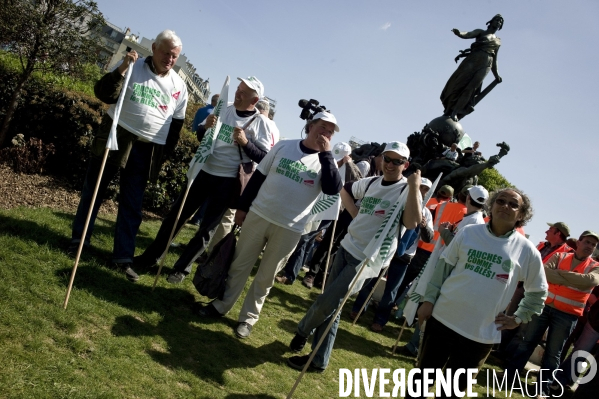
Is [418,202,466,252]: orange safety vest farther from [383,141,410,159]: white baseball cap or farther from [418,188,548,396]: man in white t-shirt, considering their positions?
[418,188,548,396]: man in white t-shirt

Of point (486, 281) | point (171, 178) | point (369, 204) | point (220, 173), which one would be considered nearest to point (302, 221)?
point (369, 204)

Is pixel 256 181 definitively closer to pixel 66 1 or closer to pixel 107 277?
pixel 107 277

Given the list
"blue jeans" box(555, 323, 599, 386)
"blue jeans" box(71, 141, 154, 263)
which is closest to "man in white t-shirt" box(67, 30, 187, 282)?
"blue jeans" box(71, 141, 154, 263)

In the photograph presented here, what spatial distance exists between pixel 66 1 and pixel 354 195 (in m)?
5.70

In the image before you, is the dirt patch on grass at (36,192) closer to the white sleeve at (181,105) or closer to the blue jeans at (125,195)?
the blue jeans at (125,195)

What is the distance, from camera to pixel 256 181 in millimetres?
5098

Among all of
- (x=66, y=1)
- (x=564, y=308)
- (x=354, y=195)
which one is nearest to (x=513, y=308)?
(x=564, y=308)

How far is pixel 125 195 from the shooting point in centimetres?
532

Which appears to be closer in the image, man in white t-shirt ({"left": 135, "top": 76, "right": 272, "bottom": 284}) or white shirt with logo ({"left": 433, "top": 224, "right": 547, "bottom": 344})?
white shirt with logo ({"left": 433, "top": 224, "right": 547, "bottom": 344})

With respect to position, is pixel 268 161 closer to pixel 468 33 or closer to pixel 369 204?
pixel 369 204

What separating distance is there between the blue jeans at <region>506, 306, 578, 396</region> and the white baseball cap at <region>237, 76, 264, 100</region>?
477cm

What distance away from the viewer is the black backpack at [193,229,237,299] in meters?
4.92

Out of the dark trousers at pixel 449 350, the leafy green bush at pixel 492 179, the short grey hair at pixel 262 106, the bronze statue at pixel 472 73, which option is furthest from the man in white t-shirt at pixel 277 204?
the leafy green bush at pixel 492 179

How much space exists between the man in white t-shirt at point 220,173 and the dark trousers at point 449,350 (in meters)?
2.75
